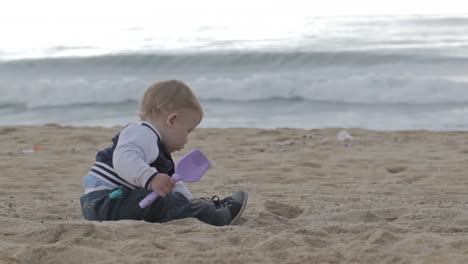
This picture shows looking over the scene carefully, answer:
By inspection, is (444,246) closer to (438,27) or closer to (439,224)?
(439,224)

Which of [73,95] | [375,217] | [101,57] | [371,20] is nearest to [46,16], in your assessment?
[101,57]

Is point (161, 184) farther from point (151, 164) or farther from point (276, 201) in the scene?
point (276, 201)

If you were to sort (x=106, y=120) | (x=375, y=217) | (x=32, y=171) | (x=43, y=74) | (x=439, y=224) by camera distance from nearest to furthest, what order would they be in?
(x=439, y=224) → (x=375, y=217) → (x=32, y=171) → (x=106, y=120) → (x=43, y=74)

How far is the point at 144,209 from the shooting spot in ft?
10.4

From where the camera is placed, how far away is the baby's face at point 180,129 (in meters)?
3.24

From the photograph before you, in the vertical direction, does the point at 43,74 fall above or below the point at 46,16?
below

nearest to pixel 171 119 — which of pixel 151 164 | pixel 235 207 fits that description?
pixel 151 164

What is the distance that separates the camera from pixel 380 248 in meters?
2.60

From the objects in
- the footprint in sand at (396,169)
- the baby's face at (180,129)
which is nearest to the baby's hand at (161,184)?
the baby's face at (180,129)

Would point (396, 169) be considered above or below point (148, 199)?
above

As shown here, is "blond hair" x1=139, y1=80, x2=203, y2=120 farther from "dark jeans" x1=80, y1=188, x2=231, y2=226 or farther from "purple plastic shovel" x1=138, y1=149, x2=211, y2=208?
"dark jeans" x1=80, y1=188, x2=231, y2=226

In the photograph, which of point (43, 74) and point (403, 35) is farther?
point (403, 35)

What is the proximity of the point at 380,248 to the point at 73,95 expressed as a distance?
1136 cm

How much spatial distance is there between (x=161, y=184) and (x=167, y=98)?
436 millimetres
